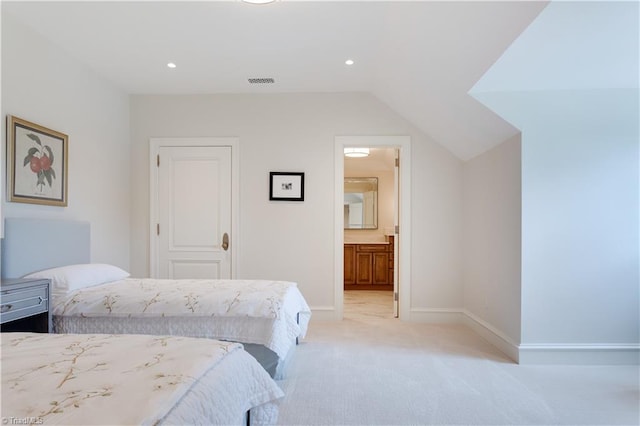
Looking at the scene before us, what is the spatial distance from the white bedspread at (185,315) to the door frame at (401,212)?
1.86 m

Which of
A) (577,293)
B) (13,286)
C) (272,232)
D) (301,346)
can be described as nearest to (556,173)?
(577,293)

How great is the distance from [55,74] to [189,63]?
1.14 m

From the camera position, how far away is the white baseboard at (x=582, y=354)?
122 inches

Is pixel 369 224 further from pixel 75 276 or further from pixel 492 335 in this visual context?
pixel 75 276

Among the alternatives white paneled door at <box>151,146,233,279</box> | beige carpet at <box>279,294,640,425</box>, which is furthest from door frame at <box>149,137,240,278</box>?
beige carpet at <box>279,294,640,425</box>

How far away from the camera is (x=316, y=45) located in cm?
344

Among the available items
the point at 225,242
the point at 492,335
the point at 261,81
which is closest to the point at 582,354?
the point at 492,335

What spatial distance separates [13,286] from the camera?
2469 mm

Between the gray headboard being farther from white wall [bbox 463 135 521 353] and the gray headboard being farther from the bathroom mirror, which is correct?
the bathroom mirror

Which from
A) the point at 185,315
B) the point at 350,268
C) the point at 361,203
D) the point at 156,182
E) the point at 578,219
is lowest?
the point at 350,268

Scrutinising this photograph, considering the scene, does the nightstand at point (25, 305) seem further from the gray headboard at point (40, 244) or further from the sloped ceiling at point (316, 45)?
the sloped ceiling at point (316, 45)

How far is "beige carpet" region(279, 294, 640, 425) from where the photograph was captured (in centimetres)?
225

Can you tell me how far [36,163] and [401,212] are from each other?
3563 millimetres

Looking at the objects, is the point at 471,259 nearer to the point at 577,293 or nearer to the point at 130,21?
the point at 577,293
